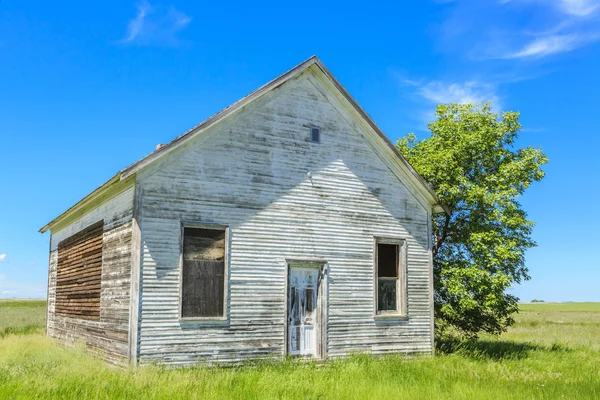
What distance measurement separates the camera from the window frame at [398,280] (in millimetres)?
16094

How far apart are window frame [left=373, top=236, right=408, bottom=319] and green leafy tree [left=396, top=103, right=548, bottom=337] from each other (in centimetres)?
246

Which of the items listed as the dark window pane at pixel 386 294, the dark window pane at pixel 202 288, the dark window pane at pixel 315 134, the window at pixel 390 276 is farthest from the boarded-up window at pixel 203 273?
the dark window pane at pixel 386 294

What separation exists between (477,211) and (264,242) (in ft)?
26.8

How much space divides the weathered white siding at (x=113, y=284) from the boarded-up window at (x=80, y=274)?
36 cm

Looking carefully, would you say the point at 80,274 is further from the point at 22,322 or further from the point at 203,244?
the point at 22,322

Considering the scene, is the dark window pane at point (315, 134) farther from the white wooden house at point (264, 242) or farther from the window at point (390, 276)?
the window at point (390, 276)

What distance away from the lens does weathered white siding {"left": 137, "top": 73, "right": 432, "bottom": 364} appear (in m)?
13.0

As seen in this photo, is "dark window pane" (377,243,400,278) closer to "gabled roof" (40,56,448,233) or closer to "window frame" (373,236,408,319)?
"window frame" (373,236,408,319)

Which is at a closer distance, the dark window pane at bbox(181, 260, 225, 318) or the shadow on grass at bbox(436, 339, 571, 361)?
the dark window pane at bbox(181, 260, 225, 318)

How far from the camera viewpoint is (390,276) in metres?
16.9

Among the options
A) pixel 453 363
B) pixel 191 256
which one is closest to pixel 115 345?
pixel 191 256

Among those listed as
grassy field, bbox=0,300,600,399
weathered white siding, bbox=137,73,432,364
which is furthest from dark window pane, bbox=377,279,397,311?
grassy field, bbox=0,300,600,399

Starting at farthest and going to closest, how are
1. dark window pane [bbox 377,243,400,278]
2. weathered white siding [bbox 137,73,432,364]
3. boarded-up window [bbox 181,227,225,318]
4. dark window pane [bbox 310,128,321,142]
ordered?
dark window pane [bbox 377,243,400,278] < dark window pane [bbox 310,128,321,142] < boarded-up window [bbox 181,227,225,318] < weathered white siding [bbox 137,73,432,364]

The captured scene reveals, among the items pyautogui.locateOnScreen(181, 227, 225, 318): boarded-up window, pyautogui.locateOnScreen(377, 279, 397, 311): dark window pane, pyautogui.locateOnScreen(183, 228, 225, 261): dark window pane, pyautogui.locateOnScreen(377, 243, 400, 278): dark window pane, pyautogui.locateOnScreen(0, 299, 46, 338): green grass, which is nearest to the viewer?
pyautogui.locateOnScreen(181, 227, 225, 318): boarded-up window
